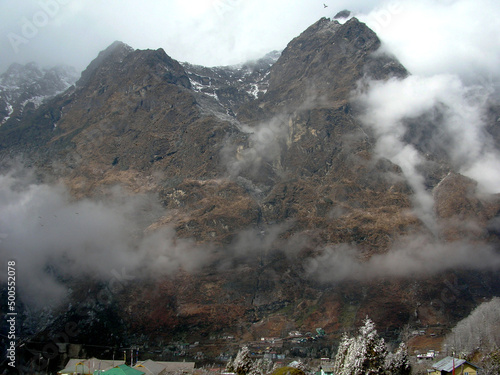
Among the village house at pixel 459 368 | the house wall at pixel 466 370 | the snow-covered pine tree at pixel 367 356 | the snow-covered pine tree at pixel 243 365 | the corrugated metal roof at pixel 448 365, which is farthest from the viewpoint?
the corrugated metal roof at pixel 448 365

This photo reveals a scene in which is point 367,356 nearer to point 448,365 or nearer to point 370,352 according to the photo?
point 370,352

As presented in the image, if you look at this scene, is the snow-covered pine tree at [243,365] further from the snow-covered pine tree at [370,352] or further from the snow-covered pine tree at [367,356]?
the snow-covered pine tree at [370,352]

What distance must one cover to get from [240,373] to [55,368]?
103 meters

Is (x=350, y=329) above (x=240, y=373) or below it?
above

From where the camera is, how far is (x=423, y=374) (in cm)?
9275

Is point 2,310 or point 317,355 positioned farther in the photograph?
point 2,310

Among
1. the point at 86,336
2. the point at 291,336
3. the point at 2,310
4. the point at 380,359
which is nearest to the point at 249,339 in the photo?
the point at 291,336

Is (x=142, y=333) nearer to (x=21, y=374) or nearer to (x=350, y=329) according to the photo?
(x=21, y=374)

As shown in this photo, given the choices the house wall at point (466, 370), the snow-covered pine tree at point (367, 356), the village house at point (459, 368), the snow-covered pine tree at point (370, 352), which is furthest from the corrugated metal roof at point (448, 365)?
→ the snow-covered pine tree at point (370, 352)

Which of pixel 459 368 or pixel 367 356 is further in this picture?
pixel 459 368

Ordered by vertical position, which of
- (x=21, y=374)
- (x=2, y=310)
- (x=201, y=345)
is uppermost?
(x=2, y=310)

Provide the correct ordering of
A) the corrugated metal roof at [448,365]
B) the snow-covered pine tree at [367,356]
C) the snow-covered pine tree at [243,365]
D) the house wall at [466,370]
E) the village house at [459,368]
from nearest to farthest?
the snow-covered pine tree at [367,356] < the snow-covered pine tree at [243,365] < the house wall at [466,370] < the village house at [459,368] < the corrugated metal roof at [448,365]

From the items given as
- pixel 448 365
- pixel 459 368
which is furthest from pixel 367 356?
pixel 448 365

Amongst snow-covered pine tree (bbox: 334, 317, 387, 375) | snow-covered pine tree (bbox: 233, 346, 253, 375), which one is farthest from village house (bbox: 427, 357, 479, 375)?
snow-covered pine tree (bbox: 233, 346, 253, 375)
